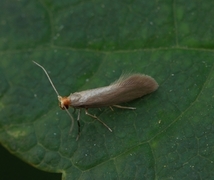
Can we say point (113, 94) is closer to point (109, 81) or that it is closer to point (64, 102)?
point (109, 81)

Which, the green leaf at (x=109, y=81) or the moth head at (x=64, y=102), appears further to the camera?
the moth head at (x=64, y=102)

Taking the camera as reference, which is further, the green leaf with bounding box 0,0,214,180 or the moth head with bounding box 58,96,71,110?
the moth head with bounding box 58,96,71,110

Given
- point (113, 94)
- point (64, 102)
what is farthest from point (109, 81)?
point (64, 102)

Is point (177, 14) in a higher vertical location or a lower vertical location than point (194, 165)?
higher

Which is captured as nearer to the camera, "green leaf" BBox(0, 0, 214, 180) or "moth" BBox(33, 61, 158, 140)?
"green leaf" BBox(0, 0, 214, 180)

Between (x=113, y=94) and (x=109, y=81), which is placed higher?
(x=109, y=81)

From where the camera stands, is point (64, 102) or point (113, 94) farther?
point (113, 94)

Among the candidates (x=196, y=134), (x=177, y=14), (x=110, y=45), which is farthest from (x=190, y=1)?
(x=196, y=134)

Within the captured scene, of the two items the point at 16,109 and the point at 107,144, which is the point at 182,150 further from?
the point at 16,109
